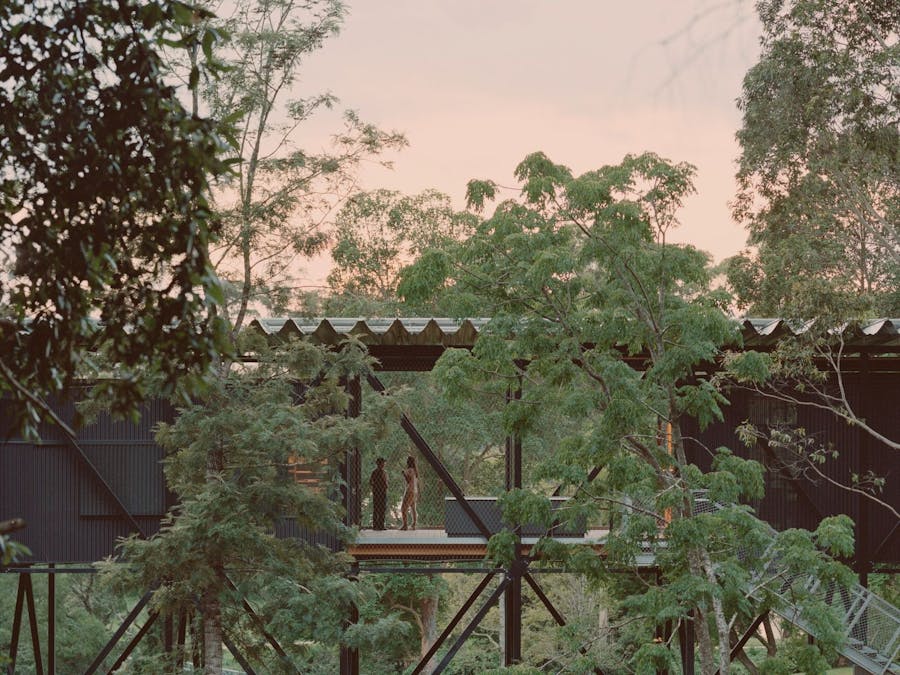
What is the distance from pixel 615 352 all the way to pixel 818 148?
999 centimetres

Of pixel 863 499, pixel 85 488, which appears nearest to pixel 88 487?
pixel 85 488

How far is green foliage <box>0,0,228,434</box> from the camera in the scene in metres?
3.86

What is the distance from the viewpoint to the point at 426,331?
14.6 m

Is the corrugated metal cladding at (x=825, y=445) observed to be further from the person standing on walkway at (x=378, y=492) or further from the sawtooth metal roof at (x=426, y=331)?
the person standing on walkway at (x=378, y=492)

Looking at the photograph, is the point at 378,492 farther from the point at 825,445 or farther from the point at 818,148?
the point at 818,148

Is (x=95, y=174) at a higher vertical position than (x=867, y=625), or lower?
higher

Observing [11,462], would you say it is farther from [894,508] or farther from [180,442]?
[894,508]

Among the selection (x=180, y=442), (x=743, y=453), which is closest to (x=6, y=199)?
(x=180, y=442)

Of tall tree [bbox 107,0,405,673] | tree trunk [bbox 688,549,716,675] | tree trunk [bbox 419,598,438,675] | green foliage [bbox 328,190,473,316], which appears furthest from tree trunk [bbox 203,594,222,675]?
green foliage [bbox 328,190,473,316]

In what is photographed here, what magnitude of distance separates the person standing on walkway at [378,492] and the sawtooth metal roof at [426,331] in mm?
2978

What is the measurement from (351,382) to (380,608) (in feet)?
35.1

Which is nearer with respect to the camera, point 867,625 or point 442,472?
point 867,625

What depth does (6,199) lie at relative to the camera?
14.6ft

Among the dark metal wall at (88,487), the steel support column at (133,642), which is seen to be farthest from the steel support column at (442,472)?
the steel support column at (133,642)
